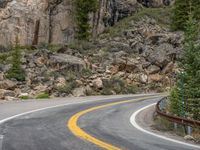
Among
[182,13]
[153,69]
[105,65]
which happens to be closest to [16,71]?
[105,65]

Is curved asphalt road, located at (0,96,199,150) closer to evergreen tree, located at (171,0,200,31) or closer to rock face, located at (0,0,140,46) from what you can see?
rock face, located at (0,0,140,46)

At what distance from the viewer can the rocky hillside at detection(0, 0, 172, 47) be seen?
4206 centimetres

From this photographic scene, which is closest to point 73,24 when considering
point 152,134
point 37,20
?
point 37,20

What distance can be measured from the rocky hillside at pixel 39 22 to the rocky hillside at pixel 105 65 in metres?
2.13

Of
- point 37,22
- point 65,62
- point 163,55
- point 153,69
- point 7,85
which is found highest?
point 37,22

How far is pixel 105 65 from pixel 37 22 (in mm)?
10368

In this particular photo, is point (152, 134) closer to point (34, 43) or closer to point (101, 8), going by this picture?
point (34, 43)

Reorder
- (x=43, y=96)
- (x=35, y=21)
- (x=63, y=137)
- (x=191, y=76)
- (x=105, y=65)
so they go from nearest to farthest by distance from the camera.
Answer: (x=63, y=137) → (x=191, y=76) → (x=43, y=96) → (x=105, y=65) → (x=35, y=21)

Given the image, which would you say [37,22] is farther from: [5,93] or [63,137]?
[63,137]

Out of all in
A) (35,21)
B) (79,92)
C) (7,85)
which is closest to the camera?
(7,85)

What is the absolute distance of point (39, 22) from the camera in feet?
143

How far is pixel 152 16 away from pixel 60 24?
570 inches

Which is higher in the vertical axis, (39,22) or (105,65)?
(39,22)

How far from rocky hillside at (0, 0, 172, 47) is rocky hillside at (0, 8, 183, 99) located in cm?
213
